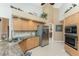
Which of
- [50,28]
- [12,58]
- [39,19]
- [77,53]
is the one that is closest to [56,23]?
[50,28]

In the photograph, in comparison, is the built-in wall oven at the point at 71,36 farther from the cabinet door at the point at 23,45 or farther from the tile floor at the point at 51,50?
the cabinet door at the point at 23,45

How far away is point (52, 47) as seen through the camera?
8.16 feet

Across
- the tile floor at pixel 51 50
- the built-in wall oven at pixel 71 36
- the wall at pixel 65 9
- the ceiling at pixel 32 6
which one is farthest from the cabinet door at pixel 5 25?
the built-in wall oven at pixel 71 36

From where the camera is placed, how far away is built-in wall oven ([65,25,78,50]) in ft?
7.86

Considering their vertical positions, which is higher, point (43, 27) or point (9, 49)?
point (43, 27)

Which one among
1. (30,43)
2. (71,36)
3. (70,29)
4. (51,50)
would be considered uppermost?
(70,29)

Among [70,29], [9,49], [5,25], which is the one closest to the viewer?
[9,49]

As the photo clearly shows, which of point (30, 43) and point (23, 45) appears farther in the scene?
point (30, 43)

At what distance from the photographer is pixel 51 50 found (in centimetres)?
243

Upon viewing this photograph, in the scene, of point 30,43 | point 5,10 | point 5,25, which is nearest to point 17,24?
point 5,25

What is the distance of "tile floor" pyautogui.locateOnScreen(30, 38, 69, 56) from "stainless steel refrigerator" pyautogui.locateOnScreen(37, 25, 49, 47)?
87 millimetres

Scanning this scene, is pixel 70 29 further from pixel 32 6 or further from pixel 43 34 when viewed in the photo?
pixel 32 6

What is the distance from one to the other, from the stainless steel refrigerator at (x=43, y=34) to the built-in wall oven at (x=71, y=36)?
348 millimetres

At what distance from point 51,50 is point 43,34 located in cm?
36
